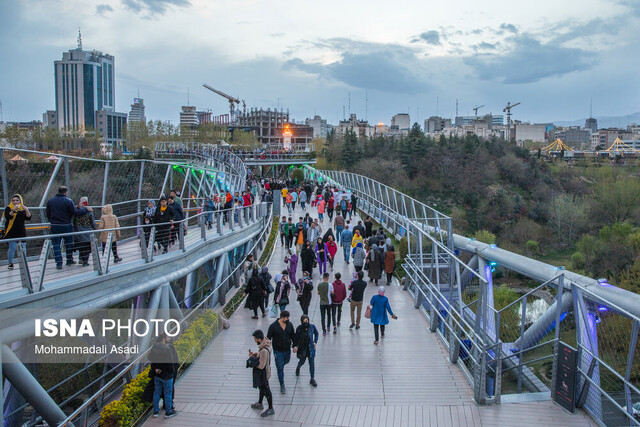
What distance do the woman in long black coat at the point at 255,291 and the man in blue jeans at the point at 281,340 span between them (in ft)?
11.8

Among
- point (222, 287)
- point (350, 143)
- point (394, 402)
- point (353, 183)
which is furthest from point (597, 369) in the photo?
point (350, 143)

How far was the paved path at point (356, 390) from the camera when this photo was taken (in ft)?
25.3

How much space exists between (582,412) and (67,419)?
6675 mm

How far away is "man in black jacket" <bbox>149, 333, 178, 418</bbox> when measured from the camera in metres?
7.74

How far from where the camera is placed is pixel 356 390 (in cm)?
874

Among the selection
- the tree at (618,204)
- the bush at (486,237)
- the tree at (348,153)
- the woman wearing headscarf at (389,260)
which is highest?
the tree at (348,153)

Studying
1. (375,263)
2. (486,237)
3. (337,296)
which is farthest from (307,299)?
(486,237)

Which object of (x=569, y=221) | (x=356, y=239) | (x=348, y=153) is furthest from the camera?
(x=348, y=153)

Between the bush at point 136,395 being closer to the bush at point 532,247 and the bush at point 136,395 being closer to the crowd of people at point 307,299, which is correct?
the crowd of people at point 307,299

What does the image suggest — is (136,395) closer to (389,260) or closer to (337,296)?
(337,296)

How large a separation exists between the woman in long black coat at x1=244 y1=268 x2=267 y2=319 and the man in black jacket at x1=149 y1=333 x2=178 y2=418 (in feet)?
14.0

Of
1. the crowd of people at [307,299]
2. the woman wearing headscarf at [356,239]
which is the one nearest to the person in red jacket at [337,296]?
the crowd of people at [307,299]

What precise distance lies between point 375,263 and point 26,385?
923 centimetres

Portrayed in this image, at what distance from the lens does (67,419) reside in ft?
22.7
